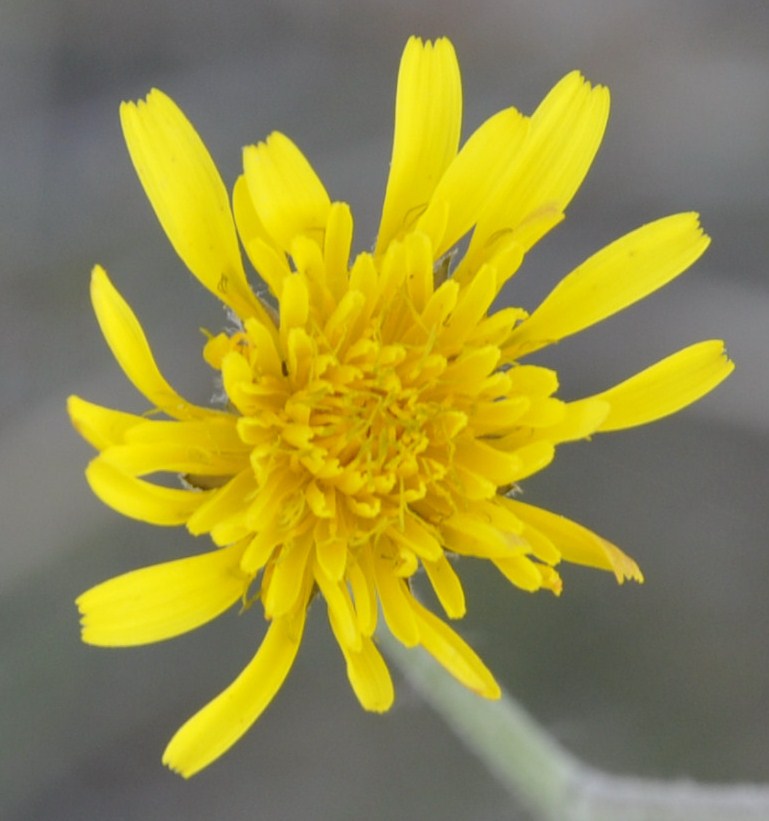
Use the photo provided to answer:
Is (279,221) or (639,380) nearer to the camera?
(279,221)

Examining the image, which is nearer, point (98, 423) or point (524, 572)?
point (98, 423)

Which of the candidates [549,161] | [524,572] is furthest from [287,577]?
[549,161]

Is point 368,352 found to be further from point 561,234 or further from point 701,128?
point 701,128

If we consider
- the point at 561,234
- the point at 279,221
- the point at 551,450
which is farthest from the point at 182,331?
the point at 551,450

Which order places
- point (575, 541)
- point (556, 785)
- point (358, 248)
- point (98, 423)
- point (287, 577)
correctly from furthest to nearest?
1. point (358, 248)
2. point (556, 785)
3. point (575, 541)
4. point (287, 577)
5. point (98, 423)

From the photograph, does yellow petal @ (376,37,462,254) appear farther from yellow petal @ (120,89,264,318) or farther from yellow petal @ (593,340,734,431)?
yellow petal @ (593,340,734,431)

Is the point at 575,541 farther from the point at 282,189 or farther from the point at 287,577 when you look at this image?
the point at 282,189

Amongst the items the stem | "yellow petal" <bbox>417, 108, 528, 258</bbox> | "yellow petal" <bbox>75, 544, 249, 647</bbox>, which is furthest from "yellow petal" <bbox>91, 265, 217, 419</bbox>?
the stem
